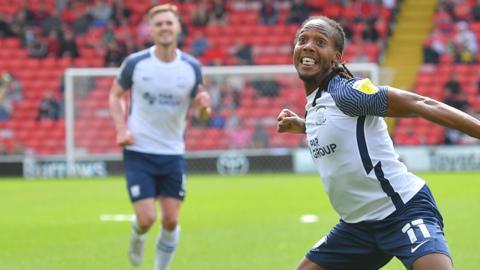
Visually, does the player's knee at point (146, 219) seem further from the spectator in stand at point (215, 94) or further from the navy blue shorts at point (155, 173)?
the spectator in stand at point (215, 94)

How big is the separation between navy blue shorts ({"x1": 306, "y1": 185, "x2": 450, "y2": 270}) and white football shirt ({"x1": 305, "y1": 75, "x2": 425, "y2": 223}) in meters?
0.07

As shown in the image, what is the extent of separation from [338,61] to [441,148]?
63.2 feet

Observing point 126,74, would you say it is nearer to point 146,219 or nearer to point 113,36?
point 146,219

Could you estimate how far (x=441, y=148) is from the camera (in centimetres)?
2436

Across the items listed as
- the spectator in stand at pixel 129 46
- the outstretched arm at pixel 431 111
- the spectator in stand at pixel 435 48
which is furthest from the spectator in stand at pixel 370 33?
the outstretched arm at pixel 431 111

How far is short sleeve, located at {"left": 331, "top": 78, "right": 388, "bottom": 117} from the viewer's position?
520 centimetres

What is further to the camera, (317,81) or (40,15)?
(40,15)

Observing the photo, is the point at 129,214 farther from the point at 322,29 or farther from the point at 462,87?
the point at 462,87

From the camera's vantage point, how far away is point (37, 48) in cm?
3011

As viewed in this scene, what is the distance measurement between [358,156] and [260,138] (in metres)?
19.4

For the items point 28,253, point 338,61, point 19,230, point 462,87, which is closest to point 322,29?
point 338,61

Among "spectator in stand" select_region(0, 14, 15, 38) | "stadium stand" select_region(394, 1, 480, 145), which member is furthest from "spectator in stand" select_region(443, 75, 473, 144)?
"spectator in stand" select_region(0, 14, 15, 38)

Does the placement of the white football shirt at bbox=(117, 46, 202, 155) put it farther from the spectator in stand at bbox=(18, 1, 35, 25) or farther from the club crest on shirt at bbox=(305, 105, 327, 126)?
the spectator in stand at bbox=(18, 1, 35, 25)

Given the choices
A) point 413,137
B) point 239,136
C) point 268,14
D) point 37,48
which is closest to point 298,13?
point 268,14
